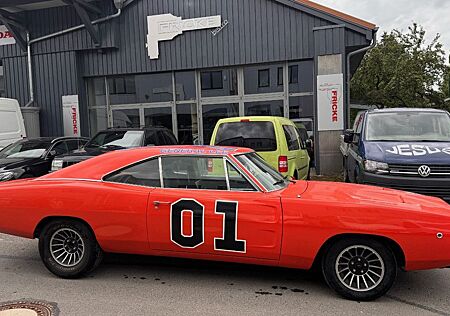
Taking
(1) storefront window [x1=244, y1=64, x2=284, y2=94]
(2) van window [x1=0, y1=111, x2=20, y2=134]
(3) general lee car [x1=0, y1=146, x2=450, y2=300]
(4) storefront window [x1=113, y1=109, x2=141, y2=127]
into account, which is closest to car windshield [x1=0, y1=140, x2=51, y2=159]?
(2) van window [x1=0, y1=111, x2=20, y2=134]

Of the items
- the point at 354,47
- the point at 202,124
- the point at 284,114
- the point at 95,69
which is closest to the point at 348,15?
the point at 354,47

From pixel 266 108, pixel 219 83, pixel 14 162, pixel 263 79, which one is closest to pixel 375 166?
pixel 14 162

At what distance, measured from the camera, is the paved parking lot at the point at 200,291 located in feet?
12.3

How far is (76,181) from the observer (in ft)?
15.0

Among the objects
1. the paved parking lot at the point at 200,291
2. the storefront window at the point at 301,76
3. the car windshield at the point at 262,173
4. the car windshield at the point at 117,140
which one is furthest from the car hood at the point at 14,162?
the storefront window at the point at 301,76

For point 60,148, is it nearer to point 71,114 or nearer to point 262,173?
point 71,114

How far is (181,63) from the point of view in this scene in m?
14.3

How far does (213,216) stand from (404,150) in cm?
392

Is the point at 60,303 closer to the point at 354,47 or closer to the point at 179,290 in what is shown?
the point at 179,290

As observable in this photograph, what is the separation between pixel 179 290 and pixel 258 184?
135 cm

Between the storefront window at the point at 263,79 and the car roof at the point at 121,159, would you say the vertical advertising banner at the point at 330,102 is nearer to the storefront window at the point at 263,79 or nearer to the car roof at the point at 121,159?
the storefront window at the point at 263,79

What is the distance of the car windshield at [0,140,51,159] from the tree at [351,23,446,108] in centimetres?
2589

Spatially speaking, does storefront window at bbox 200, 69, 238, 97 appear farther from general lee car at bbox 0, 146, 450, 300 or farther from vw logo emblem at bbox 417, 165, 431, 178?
general lee car at bbox 0, 146, 450, 300

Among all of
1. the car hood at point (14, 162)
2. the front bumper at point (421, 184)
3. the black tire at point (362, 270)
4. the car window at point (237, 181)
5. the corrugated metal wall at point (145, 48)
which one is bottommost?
the black tire at point (362, 270)
